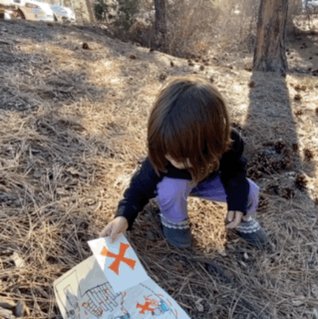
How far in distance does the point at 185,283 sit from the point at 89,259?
1.15 ft

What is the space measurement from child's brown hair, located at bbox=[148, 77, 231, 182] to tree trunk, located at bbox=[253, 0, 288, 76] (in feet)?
11.6

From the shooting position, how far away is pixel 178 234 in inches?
63.1

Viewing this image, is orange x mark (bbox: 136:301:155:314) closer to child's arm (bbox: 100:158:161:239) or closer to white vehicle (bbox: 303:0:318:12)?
child's arm (bbox: 100:158:161:239)

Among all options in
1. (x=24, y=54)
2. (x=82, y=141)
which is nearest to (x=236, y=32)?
(x=24, y=54)

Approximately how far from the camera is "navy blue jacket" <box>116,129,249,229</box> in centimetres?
149

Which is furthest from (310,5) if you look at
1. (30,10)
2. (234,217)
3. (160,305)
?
(160,305)

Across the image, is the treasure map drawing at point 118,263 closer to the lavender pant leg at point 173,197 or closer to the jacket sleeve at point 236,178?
the lavender pant leg at point 173,197

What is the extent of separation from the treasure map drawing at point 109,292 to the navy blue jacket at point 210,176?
17 centimetres

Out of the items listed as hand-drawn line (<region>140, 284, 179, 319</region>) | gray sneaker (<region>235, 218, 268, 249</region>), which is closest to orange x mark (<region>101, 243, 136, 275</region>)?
hand-drawn line (<region>140, 284, 179, 319</region>)

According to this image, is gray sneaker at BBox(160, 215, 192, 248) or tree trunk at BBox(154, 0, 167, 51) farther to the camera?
tree trunk at BBox(154, 0, 167, 51)

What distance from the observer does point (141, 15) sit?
7.38 meters

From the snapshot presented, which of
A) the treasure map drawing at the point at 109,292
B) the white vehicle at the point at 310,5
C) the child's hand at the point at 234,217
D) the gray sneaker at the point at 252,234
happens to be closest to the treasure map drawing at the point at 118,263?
the treasure map drawing at the point at 109,292

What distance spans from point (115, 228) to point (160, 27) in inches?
218

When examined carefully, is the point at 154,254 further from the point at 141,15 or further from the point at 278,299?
the point at 141,15
